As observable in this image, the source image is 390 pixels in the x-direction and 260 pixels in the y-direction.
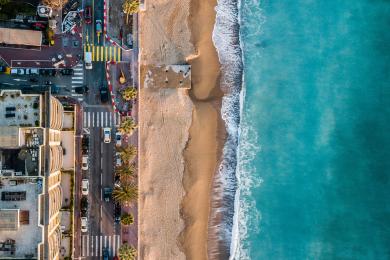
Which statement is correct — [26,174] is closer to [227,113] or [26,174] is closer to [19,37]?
[19,37]

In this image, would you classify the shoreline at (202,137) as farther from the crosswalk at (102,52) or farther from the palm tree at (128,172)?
the crosswalk at (102,52)

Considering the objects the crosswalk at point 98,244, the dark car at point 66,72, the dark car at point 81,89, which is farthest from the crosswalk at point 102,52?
the crosswalk at point 98,244

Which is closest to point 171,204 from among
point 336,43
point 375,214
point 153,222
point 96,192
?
point 153,222

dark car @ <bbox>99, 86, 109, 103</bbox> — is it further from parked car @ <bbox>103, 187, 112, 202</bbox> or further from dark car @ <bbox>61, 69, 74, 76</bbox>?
parked car @ <bbox>103, 187, 112, 202</bbox>

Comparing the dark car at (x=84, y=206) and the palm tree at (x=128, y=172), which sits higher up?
the palm tree at (x=128, y=172)

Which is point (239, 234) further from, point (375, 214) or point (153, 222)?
point (375, 214)

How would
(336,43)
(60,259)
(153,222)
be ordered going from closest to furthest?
(60,259), (153,222), (336,43)

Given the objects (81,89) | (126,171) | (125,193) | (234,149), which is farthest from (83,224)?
(234,149)

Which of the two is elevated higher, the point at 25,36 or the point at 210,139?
the point at 25,36
